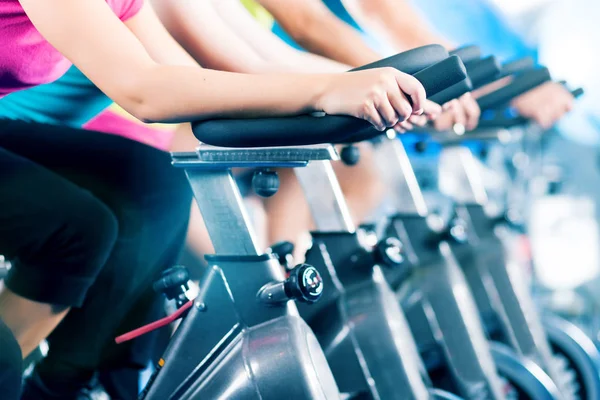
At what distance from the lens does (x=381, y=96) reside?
0.78 m

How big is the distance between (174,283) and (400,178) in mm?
814

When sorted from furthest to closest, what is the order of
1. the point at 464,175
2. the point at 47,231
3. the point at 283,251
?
1. the point at 464,175
2. the point at 283,251
3. the point at 47,231

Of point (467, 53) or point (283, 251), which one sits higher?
point (467, 53)

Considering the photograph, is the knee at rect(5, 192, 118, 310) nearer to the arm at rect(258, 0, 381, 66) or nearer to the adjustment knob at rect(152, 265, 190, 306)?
the adjustment knob at rect(152, 265, 190, 306)

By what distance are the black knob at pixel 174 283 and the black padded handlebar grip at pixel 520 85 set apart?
80cm

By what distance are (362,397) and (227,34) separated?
80 centimetres

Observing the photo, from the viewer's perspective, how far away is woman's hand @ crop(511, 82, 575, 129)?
1.87m

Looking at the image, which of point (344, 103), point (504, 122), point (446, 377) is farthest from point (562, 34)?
point (344, 103)

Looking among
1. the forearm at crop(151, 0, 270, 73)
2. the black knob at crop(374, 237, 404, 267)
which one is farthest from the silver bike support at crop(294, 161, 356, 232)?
the forearm at crop(151, 0, 270, 73)

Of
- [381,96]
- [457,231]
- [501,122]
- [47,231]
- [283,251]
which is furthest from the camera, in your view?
[501,122]

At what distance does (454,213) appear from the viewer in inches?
71.8

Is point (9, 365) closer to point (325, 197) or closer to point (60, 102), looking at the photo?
point (60, 102)

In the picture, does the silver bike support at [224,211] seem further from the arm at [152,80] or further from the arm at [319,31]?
the arm at [319,31]

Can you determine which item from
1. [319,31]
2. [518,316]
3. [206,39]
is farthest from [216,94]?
[518,316]
